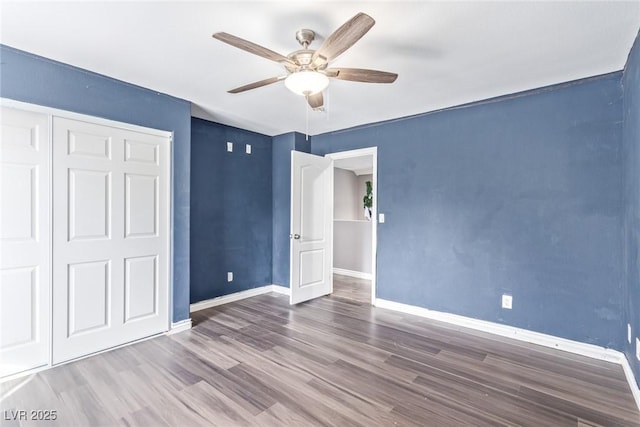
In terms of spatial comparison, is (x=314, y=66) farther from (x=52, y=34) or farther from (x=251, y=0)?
(x=52, y=34)

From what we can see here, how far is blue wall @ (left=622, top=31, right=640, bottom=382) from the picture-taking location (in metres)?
2.09

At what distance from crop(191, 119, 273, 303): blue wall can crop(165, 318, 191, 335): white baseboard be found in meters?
0.60

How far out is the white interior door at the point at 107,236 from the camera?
2.56 meters

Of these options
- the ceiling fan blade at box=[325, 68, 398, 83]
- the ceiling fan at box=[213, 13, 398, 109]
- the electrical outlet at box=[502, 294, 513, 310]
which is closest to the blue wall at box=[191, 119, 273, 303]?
the ceiling fan at box=[213, 13, 398, 109]

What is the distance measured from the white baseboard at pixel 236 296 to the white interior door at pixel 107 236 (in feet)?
2.53

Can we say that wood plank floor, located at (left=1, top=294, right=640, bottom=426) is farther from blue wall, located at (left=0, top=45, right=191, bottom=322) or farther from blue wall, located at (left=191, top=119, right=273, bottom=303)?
blue wall, located at (left=191, top=119, right=273, bottom=303)

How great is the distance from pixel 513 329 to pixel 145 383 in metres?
3.29

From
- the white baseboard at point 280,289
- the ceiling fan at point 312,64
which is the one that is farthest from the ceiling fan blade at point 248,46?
the white baseboard at point 280,289

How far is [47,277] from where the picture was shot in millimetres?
2473

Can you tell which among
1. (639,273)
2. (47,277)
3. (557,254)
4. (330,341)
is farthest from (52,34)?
(557,254)

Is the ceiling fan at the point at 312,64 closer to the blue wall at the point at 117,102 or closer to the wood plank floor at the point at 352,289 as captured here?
the blue wall at the point at 117,102

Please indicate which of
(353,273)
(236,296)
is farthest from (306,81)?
(353,273)

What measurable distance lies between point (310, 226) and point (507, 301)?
2455 mm

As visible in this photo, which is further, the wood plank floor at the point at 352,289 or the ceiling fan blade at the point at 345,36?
the wood plank floor at the point at 352,289
